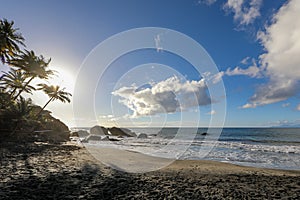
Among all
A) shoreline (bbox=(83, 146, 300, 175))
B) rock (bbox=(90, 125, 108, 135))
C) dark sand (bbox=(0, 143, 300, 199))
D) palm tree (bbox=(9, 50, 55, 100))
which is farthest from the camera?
rock (bbox=(90, 125, 108, 135))

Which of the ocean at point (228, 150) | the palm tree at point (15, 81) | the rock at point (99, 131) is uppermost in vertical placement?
the palm tree at point (15, 81)

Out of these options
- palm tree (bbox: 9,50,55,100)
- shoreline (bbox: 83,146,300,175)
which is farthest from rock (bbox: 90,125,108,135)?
shoreline (bbox: 83,146,300,175)

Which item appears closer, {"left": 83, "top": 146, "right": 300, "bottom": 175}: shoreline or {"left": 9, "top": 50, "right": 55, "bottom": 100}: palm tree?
{"left": 83, "top": 146, "right": 300, "bottom": 175}: shoreline

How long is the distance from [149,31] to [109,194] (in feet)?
33.9

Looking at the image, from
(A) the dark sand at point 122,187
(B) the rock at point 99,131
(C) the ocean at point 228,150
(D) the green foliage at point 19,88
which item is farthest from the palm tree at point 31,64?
(B) the rock at point 99,131

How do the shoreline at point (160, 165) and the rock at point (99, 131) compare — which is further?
the rock at point (99, 131)

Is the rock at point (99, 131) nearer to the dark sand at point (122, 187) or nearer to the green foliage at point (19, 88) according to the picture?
the green foliage at point (19, 88)

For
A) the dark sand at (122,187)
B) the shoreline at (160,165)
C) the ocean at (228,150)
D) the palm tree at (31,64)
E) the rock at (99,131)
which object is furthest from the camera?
the rock at (99,131)

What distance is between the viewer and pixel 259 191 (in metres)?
6.95

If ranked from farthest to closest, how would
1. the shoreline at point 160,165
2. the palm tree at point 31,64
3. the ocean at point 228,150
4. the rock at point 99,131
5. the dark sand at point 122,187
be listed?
the rock at point 99,131, the palm tree at point 31,64, the ocean at point 228,150, the shoreline at point 160,165, the dark sand at point 122,187

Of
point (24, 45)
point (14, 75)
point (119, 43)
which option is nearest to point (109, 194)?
point (119, 43)

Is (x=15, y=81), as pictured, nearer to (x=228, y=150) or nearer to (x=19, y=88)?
(x=19, y=88)

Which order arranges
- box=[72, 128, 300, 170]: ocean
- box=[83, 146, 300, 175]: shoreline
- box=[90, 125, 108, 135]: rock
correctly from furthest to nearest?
box=[90, 125, 108, 135]: rock → box=[72, 128, 300, 170]: ocean → box=[83, 146, 300, 175]: shoreline

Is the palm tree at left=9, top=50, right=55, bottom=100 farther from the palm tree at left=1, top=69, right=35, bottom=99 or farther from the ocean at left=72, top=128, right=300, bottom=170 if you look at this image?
the ocean at left=72, top=128, right=300, bottom=170
